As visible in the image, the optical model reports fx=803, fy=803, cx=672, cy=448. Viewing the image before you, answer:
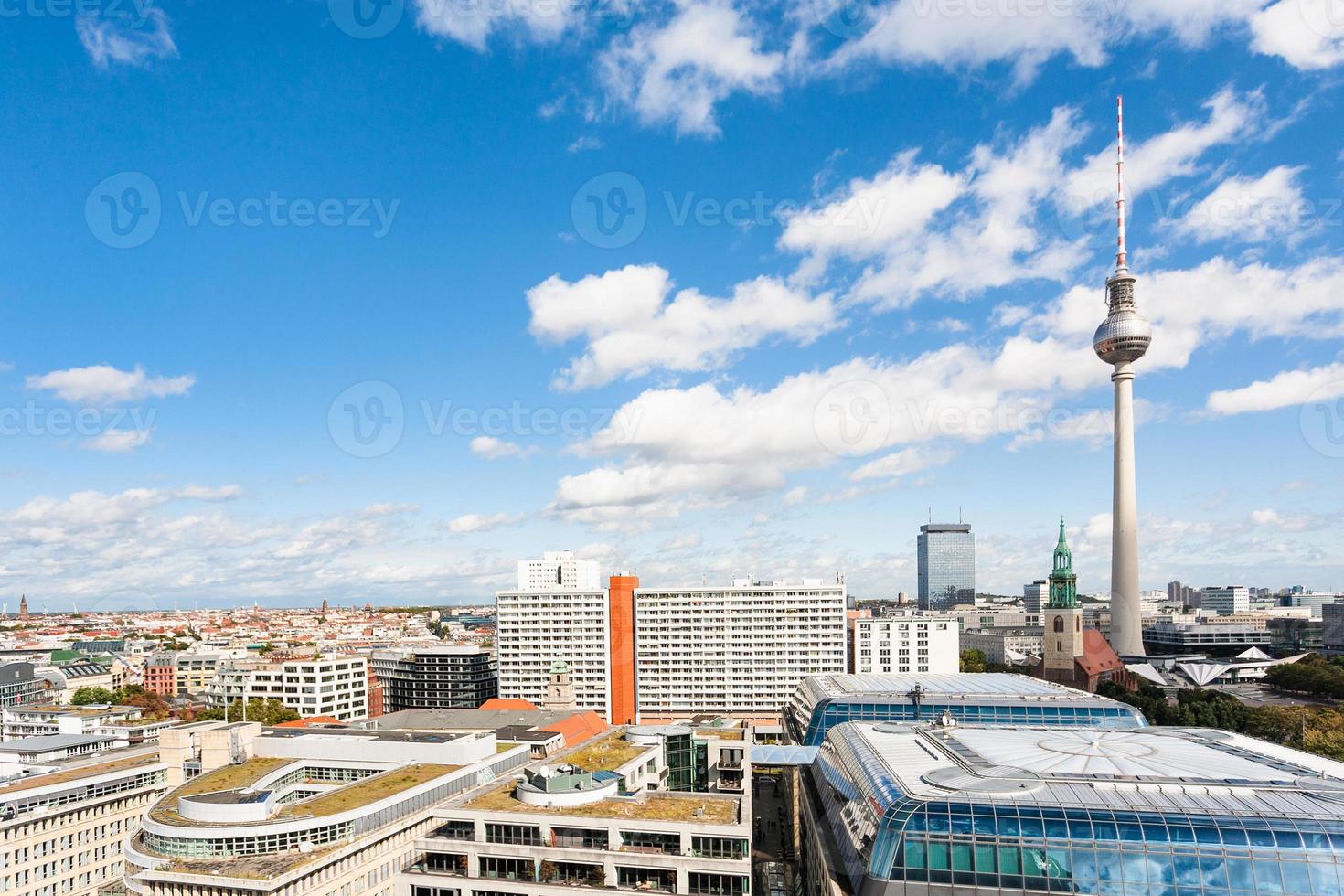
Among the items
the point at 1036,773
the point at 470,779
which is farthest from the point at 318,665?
the point at 1036,773

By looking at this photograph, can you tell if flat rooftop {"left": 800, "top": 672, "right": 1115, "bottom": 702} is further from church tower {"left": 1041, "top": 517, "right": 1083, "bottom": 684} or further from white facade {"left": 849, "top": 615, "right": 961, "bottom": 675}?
church tower {"left": 1041, "top": 517, "right": 1083, "bottom": 684}

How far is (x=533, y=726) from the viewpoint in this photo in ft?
263

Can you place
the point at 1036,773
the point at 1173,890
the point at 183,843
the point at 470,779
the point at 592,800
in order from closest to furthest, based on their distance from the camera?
the point at 1173,890
the point at 1036,773
the point at 183,843
the point at 592,800
the point at 470,779

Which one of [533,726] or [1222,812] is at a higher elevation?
[1222,812]

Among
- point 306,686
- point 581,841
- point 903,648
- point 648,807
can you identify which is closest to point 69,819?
point 581,841

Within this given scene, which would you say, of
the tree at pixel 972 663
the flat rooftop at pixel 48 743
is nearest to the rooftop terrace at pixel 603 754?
the flat rooftop at pixel 48 743

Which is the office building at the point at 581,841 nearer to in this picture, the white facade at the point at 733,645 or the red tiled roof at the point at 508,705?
the red tiled roof at the point at 508,705

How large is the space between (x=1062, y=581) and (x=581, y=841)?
374 ft

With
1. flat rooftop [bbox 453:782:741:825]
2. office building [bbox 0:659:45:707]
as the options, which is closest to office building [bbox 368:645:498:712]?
office building [bbox 0:659:45:707]

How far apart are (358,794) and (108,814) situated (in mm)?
27686

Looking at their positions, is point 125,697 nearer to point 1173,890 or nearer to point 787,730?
point 787,730

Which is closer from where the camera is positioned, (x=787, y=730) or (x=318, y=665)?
(x=787, y=730)

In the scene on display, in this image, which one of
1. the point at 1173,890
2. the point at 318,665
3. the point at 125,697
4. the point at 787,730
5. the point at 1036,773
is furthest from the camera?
the point at 125,697

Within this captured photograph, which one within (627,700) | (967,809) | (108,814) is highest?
(967,809)
